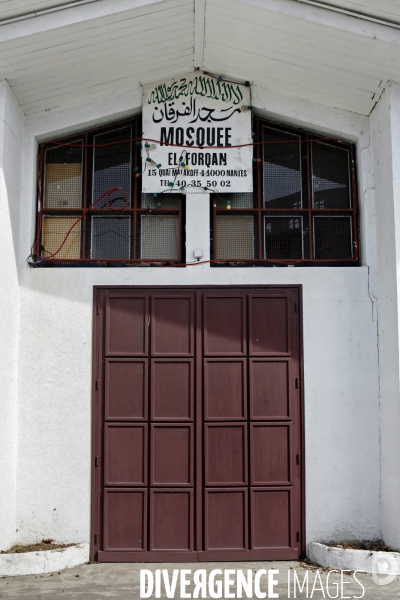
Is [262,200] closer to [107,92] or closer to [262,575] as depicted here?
[107,92]

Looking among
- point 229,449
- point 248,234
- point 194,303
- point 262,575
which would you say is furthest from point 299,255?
point 262,575

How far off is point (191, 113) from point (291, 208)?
1.46m

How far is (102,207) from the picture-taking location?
24.2ft

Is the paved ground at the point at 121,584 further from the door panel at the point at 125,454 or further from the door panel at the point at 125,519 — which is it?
the door panel at the point at 125,454

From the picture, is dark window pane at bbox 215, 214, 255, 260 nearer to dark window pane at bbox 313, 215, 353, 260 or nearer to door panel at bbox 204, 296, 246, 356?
door panel at bbox 204, 296, 246, 356

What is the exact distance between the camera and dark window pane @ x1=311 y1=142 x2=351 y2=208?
24.3 feet

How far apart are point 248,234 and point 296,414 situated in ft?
6.30

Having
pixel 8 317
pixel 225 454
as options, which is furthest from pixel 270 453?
pixel 8 317

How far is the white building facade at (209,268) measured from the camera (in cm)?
648

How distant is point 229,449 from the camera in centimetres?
693

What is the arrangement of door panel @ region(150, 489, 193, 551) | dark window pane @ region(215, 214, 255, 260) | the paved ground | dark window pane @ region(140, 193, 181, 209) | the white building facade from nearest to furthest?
the paved ground → the white building facade → door panel @ region(150, 489, 193, 551) → dark window pane @ region(215, 214, 255, 260) → dark window pane @ region(140, 193, 181, 209)

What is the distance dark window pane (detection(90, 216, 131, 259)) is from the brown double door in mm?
457

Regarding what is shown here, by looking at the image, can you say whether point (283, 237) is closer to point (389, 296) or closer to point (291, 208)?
point (291, 208)

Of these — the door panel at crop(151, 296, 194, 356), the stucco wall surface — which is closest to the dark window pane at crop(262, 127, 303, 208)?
the stucco wall surface
